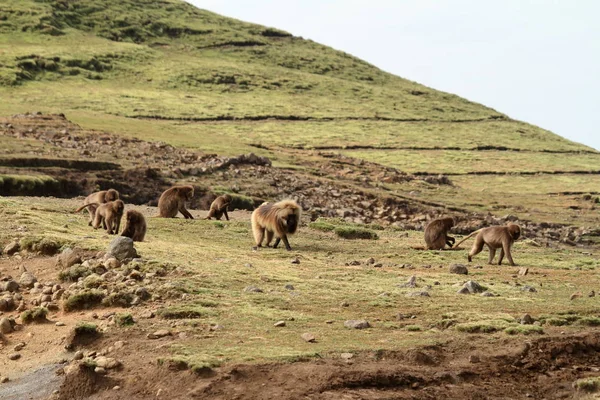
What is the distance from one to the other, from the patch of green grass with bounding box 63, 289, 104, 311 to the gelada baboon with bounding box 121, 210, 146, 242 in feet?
16.4

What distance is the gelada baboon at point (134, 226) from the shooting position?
1830 centimetres

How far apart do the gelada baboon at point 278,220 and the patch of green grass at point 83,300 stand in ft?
24.4

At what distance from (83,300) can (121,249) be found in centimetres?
188

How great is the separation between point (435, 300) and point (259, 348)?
433cm

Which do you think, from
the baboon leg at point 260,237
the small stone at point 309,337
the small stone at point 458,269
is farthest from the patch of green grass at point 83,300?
the baboon leg at point 260,237

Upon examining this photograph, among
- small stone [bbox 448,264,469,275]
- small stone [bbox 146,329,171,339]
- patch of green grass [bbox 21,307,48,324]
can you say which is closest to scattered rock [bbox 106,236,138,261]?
patch of green grass [bbox 21,307,48,324]

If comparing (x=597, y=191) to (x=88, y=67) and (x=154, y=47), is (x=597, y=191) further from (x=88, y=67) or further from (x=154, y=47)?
(x=154, y=47)

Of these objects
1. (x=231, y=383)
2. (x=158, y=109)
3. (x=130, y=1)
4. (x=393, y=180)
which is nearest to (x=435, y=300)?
(x=231, y=383)

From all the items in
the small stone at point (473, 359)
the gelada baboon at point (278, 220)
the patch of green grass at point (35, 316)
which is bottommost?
the patch of green grass at point (35, 316)

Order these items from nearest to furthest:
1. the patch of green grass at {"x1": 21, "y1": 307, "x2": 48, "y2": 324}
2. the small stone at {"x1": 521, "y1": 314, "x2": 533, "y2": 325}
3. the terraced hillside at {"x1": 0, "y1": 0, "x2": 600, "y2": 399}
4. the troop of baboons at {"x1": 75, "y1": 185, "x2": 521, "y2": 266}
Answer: the terraced hillside at {"x1": 0, "y1": 0, "x2": 600, "y2": 399}
the patch of green grass at {"x1": 21, "y1": 307, "x2": 48, "y2": 324}
the small stone at {"x1": 521, "y1": 314, "x2": 533, "y2": 325}
the troop of baboons at {"x1": 75, "y1": 185, "x2": 521, "y2": 266}

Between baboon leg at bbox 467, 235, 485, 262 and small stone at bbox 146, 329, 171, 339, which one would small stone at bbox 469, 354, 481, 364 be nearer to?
small stone at bbox 146, 329, 171, 339

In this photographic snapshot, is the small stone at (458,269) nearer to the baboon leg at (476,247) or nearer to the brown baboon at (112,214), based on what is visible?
the baboon leg at (476,247)

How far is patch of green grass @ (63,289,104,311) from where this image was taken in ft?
43.4

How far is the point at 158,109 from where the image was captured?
7950 centimetres
